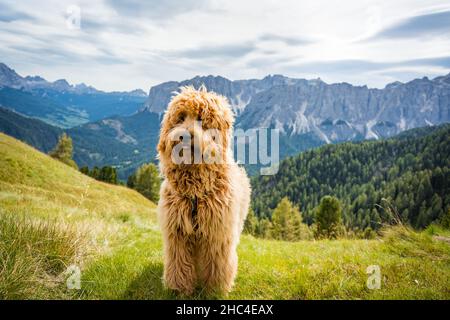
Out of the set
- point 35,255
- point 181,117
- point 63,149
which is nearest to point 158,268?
point 35,255

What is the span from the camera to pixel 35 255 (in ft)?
20.3

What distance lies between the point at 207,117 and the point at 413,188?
159 meters

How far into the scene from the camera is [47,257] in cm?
640

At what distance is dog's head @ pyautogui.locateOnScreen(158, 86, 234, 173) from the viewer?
530 cm

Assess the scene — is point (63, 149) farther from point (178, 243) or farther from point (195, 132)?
point (195, 132)

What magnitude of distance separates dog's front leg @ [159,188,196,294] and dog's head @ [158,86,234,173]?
0.77 m

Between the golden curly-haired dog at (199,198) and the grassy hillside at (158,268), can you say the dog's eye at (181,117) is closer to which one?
the golden curly-haired dog at (199,198)

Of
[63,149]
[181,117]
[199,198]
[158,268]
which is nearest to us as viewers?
[181,117]

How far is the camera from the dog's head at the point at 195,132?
17.4 feet

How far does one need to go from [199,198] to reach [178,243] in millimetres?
1032

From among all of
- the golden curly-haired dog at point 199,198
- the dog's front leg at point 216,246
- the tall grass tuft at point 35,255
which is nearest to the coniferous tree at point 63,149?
the tall grass tuft at point 35,255

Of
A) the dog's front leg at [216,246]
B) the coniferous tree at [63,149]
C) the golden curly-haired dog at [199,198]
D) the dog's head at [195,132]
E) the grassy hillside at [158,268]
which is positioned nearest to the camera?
the dog's head at [195,132]
